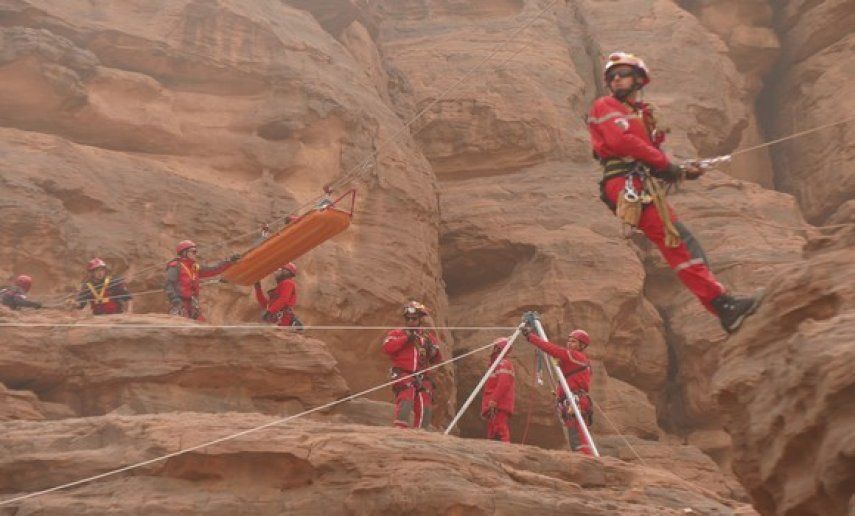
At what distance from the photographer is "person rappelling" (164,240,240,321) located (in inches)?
666

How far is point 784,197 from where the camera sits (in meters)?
26.8

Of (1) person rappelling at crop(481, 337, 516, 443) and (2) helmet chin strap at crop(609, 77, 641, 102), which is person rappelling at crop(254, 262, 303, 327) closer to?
(1) person rappelling at crop(481, 337, 516, 443)

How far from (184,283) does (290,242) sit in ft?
A: 6.25

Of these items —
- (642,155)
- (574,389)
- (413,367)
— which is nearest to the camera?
(642,155)

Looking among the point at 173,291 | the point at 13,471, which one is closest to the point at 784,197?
the point at 173,291

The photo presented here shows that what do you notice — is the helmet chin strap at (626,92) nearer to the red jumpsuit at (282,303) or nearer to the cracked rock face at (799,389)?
the cracked rock face at (799,389)

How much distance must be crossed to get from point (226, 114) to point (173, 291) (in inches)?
275

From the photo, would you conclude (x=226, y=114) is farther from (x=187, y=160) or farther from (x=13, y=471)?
(x=13, y=471)

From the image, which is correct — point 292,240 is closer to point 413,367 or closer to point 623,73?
point 413,367

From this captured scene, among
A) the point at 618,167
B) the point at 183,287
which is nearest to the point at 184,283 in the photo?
the point at 183,287

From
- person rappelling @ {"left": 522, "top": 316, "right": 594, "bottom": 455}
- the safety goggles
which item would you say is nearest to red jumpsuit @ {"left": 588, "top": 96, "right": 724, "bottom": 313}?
Result: the safety goggles

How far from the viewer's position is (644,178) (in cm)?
998

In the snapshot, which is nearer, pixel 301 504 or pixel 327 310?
pixel 301 504

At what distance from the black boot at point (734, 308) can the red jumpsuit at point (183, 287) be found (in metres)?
9.97
